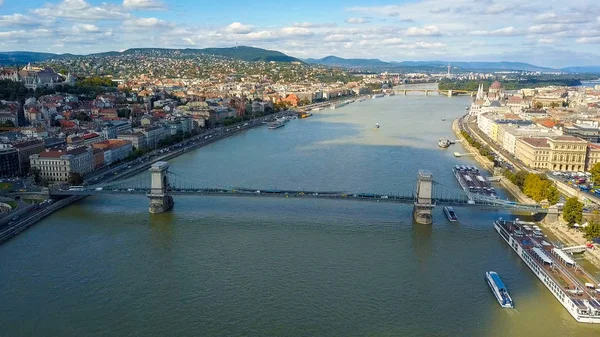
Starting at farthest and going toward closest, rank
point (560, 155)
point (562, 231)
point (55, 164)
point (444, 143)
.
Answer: point (444, 143) < point (560, 155) < point (55, 164) < point (562, 231)

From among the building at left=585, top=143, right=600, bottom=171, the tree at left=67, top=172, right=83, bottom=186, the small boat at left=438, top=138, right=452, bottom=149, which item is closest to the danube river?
the tree at left=67, top=172, right=83, bottom=186

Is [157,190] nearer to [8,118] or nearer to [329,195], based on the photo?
[329,195]

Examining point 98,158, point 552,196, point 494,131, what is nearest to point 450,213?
point 552,196

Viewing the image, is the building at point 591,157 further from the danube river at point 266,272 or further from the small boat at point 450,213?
the small boat at point 450,213

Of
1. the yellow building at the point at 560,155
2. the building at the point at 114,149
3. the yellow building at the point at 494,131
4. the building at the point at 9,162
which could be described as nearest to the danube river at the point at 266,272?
the building at the point at 9,162

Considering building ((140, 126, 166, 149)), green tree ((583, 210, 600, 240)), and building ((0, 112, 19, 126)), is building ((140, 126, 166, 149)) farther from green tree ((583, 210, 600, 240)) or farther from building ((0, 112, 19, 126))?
green tree ((583, 210, 600, 240))
